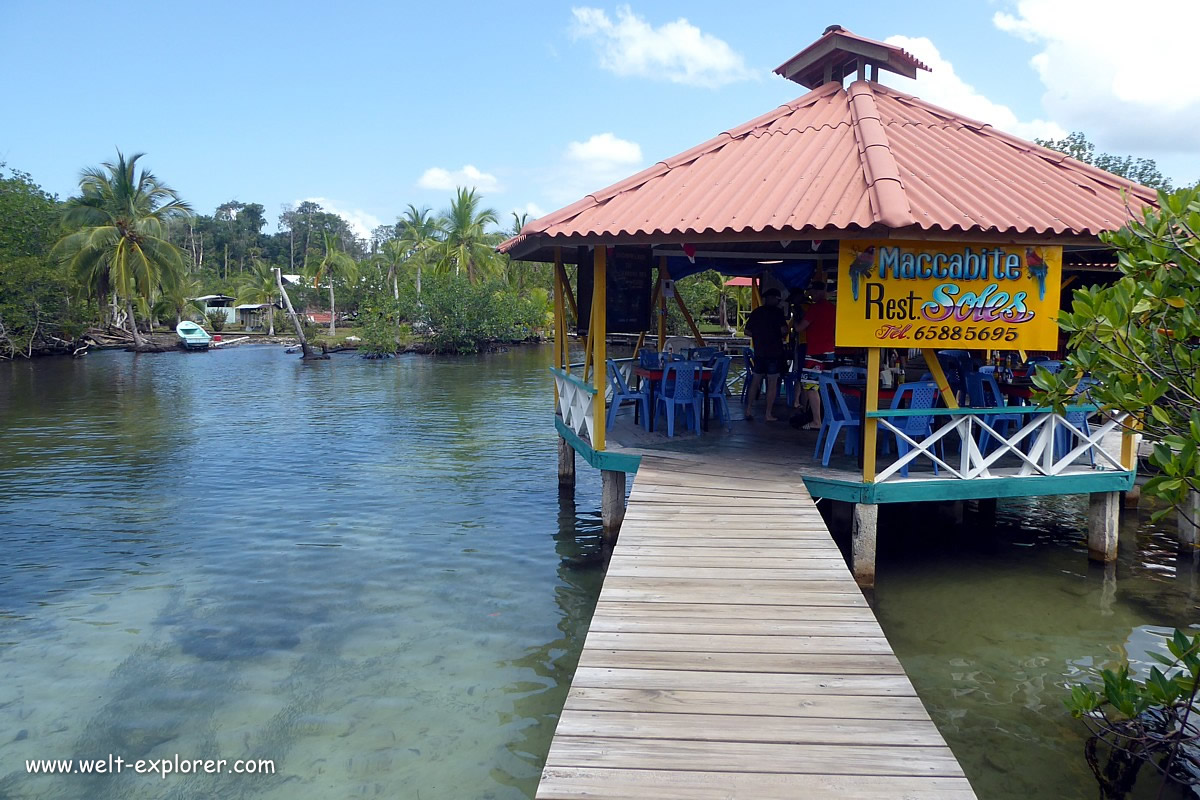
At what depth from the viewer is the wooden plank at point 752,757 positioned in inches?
138

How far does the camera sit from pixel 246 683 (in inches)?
264

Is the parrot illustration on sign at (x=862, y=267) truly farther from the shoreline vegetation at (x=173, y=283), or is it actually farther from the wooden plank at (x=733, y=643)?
the shoreline vegetation at (x=173, y=283)

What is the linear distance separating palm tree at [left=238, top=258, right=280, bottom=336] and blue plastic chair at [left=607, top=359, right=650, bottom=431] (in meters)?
48.7

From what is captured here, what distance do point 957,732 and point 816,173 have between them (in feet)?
18.3

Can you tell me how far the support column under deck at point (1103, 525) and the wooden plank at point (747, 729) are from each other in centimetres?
631

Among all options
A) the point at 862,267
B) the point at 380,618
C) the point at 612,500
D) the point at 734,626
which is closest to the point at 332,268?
the point at 612,500

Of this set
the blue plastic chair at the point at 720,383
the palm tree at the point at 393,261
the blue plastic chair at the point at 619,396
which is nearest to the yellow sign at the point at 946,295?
the blue plastic chair at the point at 720,383

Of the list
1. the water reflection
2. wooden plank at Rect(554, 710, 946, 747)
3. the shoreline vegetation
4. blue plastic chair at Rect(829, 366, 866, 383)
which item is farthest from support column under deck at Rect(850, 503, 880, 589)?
the shoreline vegetation

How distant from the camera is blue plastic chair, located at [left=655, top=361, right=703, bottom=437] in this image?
9.99 m

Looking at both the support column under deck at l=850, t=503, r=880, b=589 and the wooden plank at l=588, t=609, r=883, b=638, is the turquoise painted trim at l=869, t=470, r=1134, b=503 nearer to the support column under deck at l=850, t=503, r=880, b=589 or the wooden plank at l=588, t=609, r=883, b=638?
the support column under deck at l=850, t=503, r=880, b=589

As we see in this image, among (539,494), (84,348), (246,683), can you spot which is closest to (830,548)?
(246,683)

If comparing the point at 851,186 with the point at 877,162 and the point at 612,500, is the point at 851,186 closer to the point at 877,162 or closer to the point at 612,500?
the point at 877,162

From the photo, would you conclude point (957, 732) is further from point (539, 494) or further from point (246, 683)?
point (539, 494)

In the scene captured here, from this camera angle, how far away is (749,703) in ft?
13.2
